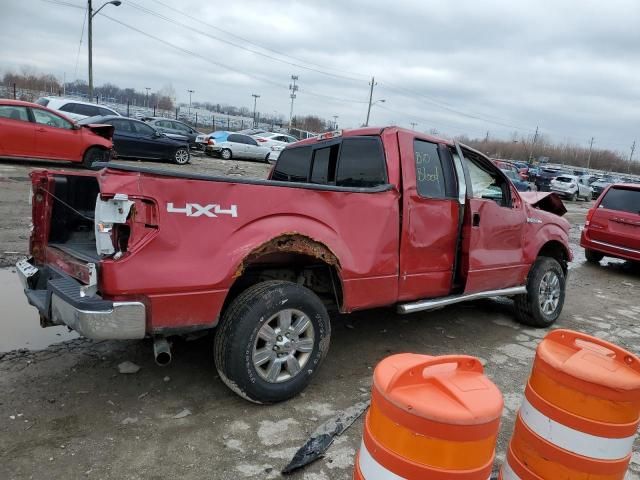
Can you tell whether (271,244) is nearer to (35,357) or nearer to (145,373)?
(145,373)

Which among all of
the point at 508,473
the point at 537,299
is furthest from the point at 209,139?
the point at 508,473

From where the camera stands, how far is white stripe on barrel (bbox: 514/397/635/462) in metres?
2.13

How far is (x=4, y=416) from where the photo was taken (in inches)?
119

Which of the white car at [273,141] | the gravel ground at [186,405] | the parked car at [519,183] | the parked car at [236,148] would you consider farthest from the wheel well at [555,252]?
the white car at [273,141]

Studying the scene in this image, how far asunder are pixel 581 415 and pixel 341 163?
9.46 feet

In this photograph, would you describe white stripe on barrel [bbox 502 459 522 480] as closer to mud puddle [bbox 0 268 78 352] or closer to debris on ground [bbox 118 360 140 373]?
debris on ground [bbox 118 360 140 373]

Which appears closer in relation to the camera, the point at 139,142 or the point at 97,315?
the point at 97,315

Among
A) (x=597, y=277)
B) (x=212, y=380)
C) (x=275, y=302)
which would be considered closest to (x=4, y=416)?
(x=212, y=380)

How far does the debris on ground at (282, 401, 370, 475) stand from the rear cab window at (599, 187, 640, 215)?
27.3 ft

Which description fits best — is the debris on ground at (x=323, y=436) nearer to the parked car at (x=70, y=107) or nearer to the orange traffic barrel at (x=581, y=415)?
the orange traffic barrel at (x=581, y=415)

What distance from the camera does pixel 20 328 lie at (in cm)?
435

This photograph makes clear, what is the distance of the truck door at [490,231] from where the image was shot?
454 centimetres

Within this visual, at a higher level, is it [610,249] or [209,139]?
[209,139]

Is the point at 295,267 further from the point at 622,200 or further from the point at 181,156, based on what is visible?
the point at 181,156
